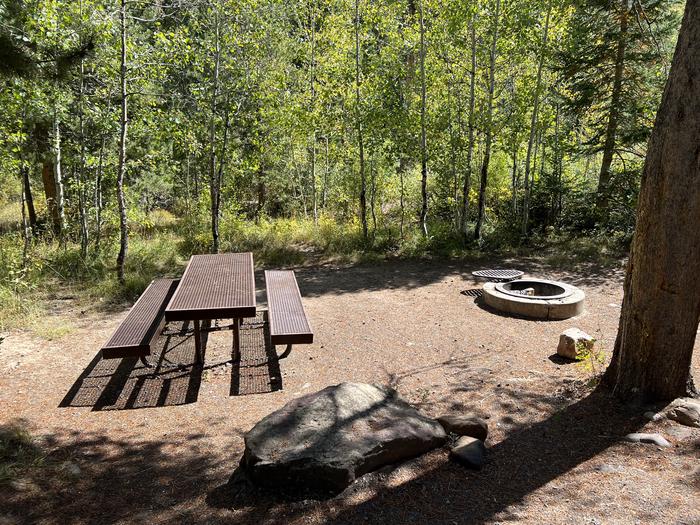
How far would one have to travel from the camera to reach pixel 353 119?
11.3m

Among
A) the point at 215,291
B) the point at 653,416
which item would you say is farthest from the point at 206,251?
the point at 653,416

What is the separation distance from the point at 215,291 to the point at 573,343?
389 cm

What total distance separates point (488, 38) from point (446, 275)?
5.23 meters

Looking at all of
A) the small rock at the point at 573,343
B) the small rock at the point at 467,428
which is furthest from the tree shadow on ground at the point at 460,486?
the small rock at the point at 573,343

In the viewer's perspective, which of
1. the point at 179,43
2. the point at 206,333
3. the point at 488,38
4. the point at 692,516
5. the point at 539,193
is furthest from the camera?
the point at 539,193

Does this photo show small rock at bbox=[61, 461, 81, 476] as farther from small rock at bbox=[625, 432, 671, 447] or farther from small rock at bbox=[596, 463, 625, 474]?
small rock at bbox=[625, 432, 671, 447]

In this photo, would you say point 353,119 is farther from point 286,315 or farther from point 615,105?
point 286,315

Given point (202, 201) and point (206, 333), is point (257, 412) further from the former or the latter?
point (202, 201)

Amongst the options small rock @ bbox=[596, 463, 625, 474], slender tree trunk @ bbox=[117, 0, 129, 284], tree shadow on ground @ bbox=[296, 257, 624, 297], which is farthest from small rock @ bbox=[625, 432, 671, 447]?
slender tree trunk @ bbox=[117, 0, 129, 284]

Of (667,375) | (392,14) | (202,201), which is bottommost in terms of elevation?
(667,375)

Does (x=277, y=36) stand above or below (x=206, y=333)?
above

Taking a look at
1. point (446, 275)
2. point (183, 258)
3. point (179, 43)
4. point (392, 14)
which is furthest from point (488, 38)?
point (183, 258)

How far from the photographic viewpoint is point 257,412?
176 inches

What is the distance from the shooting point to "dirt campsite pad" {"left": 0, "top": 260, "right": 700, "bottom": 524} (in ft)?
9.45
